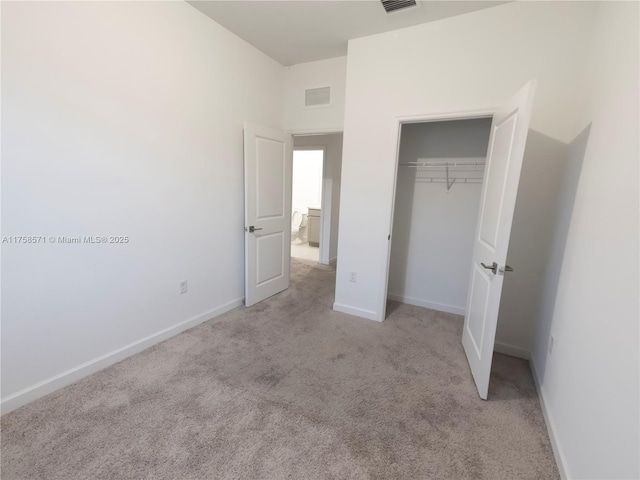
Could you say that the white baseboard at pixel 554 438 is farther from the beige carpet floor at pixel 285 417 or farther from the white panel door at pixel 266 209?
the white panel door at pixel 266 209

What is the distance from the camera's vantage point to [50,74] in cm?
162

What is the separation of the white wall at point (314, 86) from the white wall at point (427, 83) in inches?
14.2

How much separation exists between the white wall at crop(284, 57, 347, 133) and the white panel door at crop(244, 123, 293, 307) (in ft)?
0.87

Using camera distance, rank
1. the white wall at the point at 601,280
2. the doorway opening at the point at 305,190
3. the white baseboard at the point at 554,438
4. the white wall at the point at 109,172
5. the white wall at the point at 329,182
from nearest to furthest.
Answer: the white wall at the point at 601,280
the white baseboard at the point at 554,438
the white wall at the point at 109,172
the white wall at the point at 329,182
the doorway opening at the point at 305,190

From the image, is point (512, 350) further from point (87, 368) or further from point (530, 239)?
point (87, 368)

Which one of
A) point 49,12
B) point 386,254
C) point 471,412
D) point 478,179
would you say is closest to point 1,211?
point 49,12

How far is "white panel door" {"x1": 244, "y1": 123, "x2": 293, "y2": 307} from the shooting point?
2.96 meters

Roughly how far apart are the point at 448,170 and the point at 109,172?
302 centimetres

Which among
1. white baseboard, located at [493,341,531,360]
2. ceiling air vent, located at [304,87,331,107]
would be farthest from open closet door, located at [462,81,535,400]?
ceiling air vent, located at [304,87,331,107]

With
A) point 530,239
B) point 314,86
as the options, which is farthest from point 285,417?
point 314,86

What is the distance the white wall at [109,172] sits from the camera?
158 centimetres

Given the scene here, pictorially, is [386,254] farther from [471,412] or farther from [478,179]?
[471,412]

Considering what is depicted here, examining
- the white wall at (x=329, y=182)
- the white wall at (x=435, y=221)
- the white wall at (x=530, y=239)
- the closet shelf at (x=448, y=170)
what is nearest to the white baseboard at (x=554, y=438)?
the white wall at (x=530, y=239)

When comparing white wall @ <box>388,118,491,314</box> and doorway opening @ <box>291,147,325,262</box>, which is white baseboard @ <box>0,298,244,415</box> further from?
doorway opening @ <box>291,147,325,262</box>
